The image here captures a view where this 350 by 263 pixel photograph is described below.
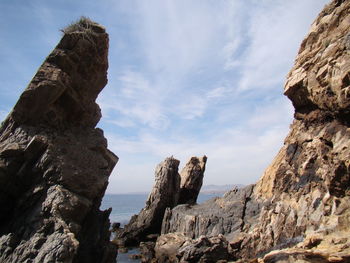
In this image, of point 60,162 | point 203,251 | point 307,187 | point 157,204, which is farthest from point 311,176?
point 157,204

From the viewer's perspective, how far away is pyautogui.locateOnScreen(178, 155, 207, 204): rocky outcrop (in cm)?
5160

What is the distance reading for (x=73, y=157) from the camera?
18.2 m

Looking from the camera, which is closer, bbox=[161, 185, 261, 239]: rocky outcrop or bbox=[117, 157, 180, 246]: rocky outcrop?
bbox=[161, 185, 261, 239]: rocky outcrop

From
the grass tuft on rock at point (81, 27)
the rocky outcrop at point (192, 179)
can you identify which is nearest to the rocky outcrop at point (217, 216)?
the rocky outcrop at point (192, 179)

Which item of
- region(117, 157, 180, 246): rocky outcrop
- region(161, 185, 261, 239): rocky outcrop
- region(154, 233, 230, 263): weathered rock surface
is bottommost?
region(154, 233, 230, 263): weathered rock surface

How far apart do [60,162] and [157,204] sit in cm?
2900

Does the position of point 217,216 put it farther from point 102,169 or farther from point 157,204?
point 102,169

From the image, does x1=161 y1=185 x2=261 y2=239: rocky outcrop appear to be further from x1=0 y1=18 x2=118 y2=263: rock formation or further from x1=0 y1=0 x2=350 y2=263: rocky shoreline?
x1=0 y1=18 x2=118 y2=263: rock formation

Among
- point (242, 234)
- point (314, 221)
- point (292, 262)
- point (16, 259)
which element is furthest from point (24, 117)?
point (242, 234)

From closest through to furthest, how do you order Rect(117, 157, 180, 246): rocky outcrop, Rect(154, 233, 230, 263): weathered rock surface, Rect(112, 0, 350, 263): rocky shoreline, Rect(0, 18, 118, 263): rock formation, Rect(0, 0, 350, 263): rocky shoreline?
Rect(0, 18, 118, 263): rock formation → Rect(0, 0, 350, 263): rocky shoreline → Rect(112, 0, 350, 263): rocky shoreline → Rect(154, 233, 230, 263): weathered rock surface → Rect(117, 157, 180, 246): rocky outcrop

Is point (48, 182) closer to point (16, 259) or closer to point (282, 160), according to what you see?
point (16, 259)

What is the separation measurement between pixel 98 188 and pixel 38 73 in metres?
8.04

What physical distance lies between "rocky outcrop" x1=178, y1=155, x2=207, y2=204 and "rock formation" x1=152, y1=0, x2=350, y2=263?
17465 millimetres

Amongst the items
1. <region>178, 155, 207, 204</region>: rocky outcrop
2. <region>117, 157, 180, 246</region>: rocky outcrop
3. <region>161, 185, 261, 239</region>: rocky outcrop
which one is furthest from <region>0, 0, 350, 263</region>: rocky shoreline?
<region>178, 155, 207, 204</region>: rocky outcrop
